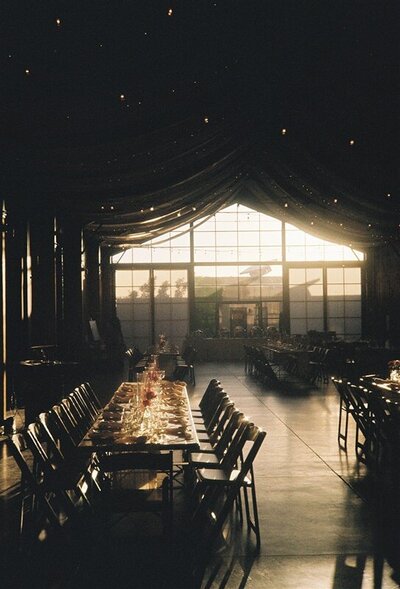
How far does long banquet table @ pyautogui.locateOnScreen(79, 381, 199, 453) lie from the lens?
4.40 meters

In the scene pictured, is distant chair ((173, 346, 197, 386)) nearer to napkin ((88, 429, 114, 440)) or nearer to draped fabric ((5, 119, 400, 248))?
draped fabric ((5, 119, 400, 248))

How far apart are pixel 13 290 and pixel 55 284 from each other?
1.78 m

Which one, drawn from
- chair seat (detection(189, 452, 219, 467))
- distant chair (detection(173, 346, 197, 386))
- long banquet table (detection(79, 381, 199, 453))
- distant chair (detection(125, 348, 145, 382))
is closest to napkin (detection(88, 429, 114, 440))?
long banquet table (detection(79, 381, 199, 453))

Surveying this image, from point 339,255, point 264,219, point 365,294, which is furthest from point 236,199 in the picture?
point 365,294

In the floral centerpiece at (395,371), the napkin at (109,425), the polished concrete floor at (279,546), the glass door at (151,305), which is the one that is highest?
the glass door at (151,305)

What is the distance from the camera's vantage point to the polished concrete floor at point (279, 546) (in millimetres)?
3682

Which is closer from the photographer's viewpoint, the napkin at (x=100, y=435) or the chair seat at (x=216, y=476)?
the chair seat at (x=216, y=476)

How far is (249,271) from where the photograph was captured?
2278 centimetres

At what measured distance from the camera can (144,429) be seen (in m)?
4.87

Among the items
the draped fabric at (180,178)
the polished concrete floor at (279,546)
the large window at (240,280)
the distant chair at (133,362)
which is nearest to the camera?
the polished concrete floor at (279,546)

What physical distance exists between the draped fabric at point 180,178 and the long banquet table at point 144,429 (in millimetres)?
3027

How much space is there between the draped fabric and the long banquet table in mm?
3027

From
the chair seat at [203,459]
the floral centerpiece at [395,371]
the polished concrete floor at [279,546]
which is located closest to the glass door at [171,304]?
the floral centerpiece at [395,371]

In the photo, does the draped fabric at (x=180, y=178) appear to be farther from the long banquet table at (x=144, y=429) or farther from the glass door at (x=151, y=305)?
the glass door at (x=151, y=305)
